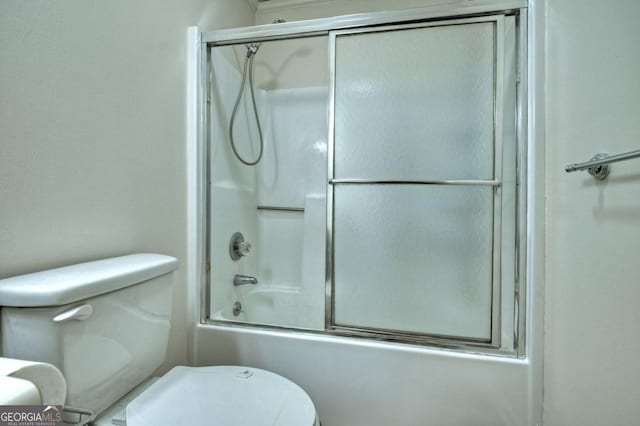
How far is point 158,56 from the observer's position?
115cm

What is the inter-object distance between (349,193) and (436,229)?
377 millimetres

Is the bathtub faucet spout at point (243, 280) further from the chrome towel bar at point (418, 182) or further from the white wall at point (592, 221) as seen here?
the white wall at point (592, 221)

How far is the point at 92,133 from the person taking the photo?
889 millimetres

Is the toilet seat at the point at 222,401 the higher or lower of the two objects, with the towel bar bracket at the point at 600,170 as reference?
lower

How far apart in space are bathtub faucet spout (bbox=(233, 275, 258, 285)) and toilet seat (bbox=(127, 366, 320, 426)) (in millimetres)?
683

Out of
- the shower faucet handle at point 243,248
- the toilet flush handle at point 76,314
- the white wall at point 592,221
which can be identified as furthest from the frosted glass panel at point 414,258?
the toilet flush handle at point 76,314

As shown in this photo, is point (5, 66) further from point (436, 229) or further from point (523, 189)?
point (523, 189)

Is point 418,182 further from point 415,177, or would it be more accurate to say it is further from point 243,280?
point 243,280

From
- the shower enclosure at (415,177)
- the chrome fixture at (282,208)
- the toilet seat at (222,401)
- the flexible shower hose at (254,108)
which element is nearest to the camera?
the toilet seat at (222,401)

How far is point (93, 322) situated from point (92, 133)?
20.1 inches

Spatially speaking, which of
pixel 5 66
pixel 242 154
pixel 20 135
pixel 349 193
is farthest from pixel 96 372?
pixel 242 154

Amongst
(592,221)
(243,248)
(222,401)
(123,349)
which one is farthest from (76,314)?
(592,221)

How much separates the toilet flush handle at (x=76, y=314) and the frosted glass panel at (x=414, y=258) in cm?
86

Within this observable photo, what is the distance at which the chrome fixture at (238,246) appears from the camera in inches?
66.1
